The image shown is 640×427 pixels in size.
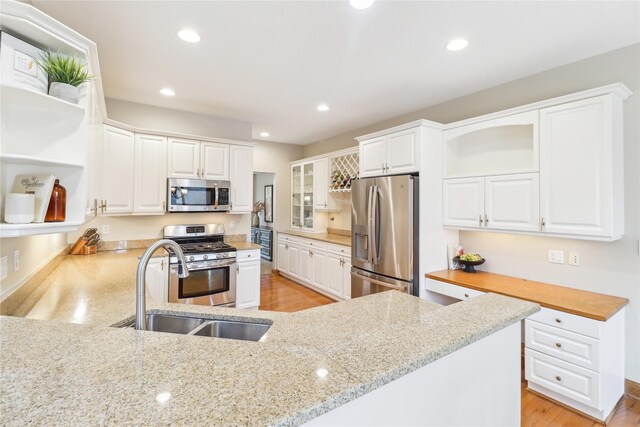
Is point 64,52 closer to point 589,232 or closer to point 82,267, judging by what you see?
point 82,267

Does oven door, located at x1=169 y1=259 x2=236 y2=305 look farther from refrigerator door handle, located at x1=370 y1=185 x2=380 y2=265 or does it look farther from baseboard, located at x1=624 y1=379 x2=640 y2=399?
baseboard, located at x1=624 y1=379 x2=640 y2=399

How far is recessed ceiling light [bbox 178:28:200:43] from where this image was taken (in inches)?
85.7

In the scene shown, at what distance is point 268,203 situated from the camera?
6660 mm

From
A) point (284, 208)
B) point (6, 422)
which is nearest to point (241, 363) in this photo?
point (6, 422)

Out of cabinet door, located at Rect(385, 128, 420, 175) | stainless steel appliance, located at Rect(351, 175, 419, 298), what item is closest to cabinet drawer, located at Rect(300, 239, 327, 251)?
stainless steel appliance, located at Rect(351, 175, 419, 298)

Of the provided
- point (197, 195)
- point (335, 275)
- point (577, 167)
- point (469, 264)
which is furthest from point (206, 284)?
point (577, 167)

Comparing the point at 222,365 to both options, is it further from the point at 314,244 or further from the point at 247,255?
the point at 314,244

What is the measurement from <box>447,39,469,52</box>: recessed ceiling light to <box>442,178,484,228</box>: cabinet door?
121 centimetres

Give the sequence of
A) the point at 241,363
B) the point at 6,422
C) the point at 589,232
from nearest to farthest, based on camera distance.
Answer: the point at 6,422
the point at 241,363
the point at 589,232

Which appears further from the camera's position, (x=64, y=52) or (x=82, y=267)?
(x=82, y=267)

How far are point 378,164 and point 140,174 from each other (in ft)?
9.06

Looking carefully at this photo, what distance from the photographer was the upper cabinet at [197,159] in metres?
3.67

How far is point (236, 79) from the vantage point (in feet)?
9.78

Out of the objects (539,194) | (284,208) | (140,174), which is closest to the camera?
(539,194)
